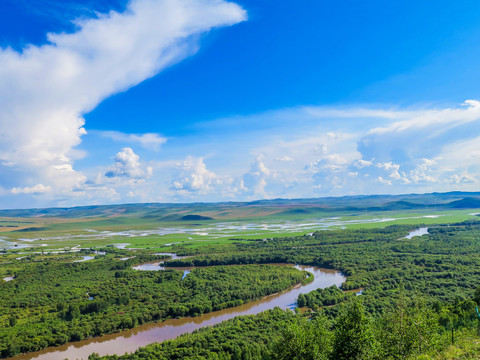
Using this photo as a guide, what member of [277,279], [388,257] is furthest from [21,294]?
[388,257]

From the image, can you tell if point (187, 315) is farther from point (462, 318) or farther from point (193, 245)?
point (193, 245)

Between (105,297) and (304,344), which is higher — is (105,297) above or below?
below

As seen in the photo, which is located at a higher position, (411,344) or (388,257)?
(411,344)

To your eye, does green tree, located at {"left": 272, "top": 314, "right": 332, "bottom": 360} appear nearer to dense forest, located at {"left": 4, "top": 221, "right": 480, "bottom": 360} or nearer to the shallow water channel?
dense forest, located at {"left": 4, "top": 221, "right": 480, "bottom": 360}

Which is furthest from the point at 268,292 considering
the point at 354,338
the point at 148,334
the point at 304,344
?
the point at 354,338

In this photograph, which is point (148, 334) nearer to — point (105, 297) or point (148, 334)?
point (148, 334)

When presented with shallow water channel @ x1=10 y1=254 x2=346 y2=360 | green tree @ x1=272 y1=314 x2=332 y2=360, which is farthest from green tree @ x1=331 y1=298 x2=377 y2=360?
shallow water channel @ x1=10 y1=254 x2=346 y2=360

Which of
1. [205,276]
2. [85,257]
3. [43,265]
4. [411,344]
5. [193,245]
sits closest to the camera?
[411,344]

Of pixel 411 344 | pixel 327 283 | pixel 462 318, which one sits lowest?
pixel 327 283
